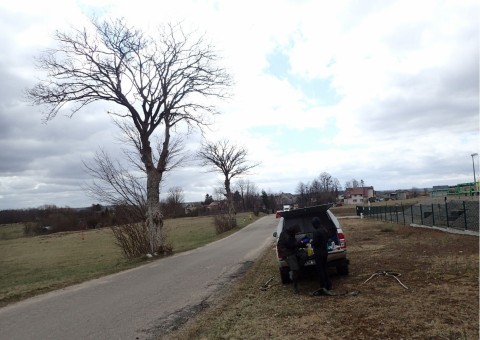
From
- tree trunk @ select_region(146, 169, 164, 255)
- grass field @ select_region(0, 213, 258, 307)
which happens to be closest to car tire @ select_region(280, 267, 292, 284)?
grass field @ select_region(0, 213, 258, 307)

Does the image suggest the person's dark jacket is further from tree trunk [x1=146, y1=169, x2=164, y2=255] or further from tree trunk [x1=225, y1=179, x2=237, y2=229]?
tree trunk [x1=225, y1=179, x2=237, y2=229]

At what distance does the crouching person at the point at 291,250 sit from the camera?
968 centimetres

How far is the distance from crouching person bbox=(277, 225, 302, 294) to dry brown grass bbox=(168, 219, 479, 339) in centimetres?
43

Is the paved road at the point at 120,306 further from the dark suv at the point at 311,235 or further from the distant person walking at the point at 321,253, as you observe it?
the distant person walking at the point at 321,253

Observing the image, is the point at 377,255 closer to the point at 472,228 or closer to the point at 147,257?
the point at 472,228

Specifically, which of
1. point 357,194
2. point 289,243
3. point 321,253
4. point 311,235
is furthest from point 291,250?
point 357,194

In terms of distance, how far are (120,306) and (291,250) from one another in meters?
4.06

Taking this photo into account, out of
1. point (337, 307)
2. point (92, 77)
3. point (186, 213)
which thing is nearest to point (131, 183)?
point (92, 77)

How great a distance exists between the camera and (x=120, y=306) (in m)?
9.88

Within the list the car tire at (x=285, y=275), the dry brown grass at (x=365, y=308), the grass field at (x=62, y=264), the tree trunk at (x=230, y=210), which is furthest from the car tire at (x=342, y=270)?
the tree trunk at (x=230, y=210)

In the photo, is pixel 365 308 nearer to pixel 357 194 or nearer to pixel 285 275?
pixel 285 275

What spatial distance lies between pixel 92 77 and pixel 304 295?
1549cm

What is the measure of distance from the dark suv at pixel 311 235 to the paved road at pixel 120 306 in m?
2.44

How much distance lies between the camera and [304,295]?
927cm
